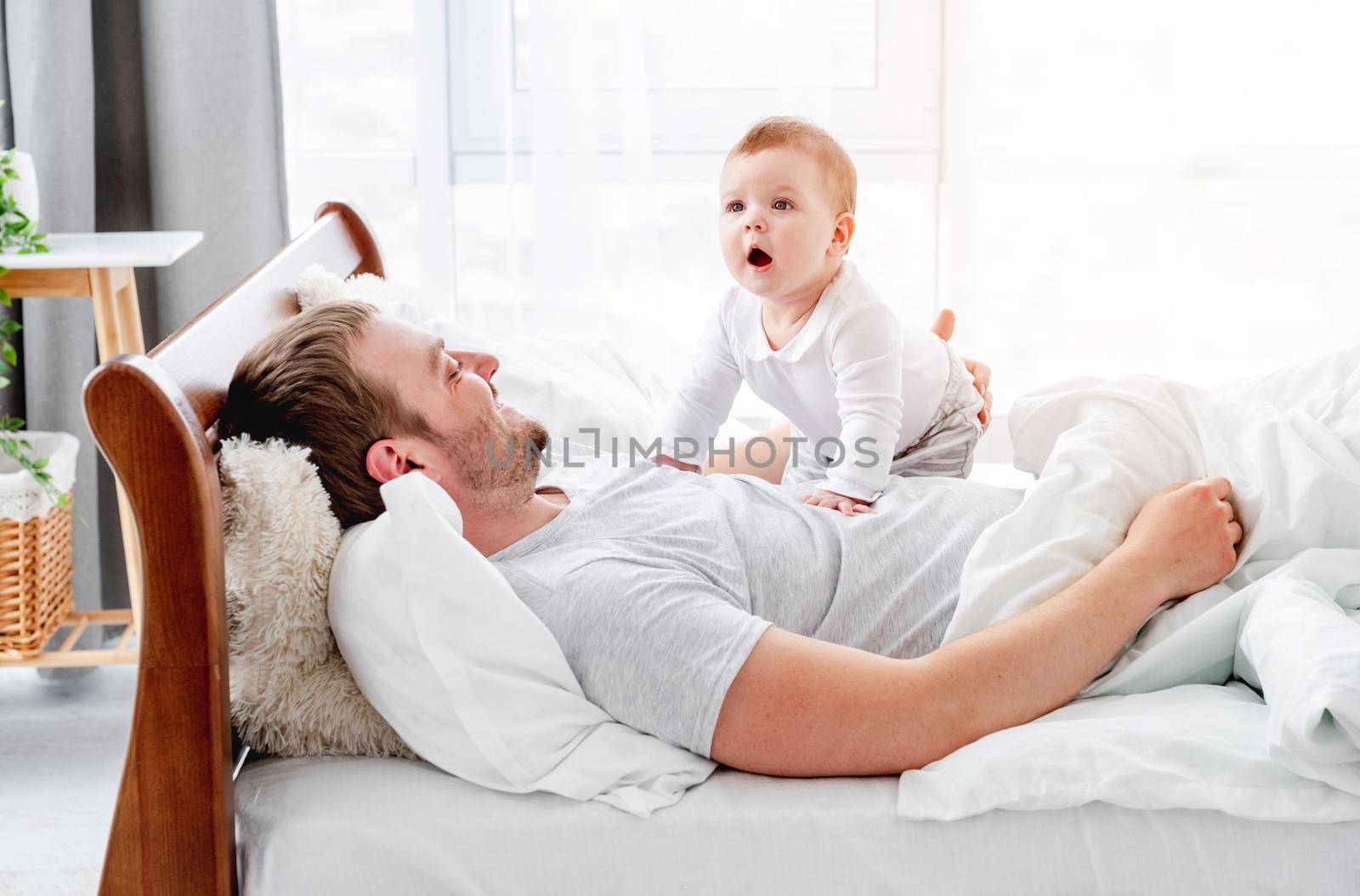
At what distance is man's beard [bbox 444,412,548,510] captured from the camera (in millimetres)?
1275

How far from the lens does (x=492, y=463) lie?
1.28 metres

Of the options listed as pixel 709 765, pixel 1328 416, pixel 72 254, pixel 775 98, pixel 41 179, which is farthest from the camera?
pixel 775 98

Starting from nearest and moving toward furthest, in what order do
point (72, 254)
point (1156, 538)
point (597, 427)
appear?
point (1156, 538)
point (597, 427)
point (72, 254)

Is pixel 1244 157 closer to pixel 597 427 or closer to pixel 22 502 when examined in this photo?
pixel 597 427

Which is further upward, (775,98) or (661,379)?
(775,98)

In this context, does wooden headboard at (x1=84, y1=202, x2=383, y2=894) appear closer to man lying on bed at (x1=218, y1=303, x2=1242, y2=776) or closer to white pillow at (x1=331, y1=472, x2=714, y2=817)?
white pillow at (x1=331, y1=472, x2=714, y2=817)

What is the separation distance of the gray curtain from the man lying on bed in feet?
4.81

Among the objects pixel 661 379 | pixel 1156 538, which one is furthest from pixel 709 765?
pixel 661 379

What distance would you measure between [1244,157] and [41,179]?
9.16 ft

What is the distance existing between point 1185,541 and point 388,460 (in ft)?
2.73

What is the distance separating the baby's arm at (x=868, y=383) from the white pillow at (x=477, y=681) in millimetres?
592

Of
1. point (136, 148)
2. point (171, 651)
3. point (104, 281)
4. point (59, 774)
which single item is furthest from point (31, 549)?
point (171, 651)

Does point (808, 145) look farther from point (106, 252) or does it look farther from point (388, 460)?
point (106, 252)

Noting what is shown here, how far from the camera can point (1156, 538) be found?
124 centimetres
